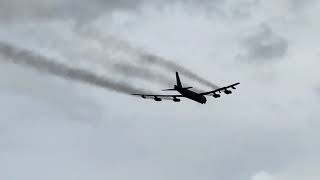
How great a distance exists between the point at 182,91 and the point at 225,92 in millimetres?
7428

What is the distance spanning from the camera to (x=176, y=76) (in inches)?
5925

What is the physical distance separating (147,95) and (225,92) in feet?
44.1

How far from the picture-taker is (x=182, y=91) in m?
148

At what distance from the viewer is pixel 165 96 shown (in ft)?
481

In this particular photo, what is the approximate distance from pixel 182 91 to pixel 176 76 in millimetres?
3763

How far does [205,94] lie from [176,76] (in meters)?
6.11

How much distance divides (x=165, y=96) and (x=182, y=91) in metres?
3.36

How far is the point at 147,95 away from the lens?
147750mm

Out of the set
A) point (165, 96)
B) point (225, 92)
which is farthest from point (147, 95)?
point (225, 92)

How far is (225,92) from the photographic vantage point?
482ft

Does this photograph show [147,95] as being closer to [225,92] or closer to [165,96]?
[165,96]

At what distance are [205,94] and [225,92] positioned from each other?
543 cm

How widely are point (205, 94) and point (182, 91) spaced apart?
5.38 m
